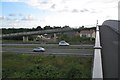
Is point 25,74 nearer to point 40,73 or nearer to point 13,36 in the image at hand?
point 40,73

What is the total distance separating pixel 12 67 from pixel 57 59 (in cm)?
296

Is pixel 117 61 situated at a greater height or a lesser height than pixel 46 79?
greater

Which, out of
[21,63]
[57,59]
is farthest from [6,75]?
[57,59]

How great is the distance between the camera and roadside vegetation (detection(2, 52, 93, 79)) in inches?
476

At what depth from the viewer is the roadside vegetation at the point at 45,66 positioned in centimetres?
1209

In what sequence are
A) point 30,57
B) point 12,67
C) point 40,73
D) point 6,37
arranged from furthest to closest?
point 6,37
point 30,57
point 12,67
point 40,73

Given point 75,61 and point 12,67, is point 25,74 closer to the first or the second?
point 12,67

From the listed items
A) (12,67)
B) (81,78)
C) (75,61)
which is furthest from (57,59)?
(81,78)

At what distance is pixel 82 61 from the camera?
15578 mm

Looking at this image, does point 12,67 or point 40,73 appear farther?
point 12,67

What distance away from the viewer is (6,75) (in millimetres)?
12586

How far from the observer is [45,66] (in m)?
13.4

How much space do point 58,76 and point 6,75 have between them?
2593mm

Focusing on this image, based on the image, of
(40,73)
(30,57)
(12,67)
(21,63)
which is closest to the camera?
(40,73)
